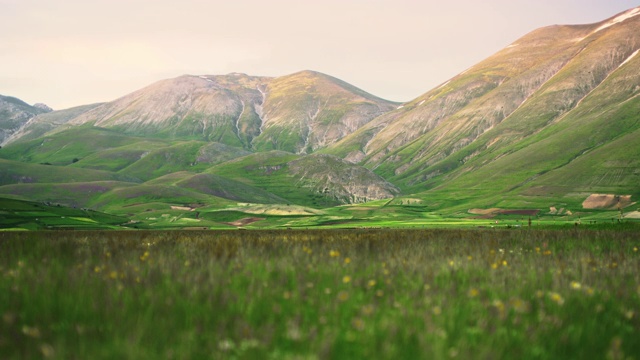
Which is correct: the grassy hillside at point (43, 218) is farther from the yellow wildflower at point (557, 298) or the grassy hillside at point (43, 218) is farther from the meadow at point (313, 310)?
the yellow wildflower at point (557, 298)

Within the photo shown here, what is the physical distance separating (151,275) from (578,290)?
839cm

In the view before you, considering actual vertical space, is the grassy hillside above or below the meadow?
below

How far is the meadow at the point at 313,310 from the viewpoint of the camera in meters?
5.76

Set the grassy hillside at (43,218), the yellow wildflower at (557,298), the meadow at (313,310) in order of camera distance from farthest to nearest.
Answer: the grassy hillside at (43,218)
the yellow wildflower at (557,298)
the meadow at (313,310)

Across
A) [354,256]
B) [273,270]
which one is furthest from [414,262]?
[273,270]

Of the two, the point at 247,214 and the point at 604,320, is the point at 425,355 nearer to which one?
the point at 604,320

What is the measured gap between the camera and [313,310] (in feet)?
24.4

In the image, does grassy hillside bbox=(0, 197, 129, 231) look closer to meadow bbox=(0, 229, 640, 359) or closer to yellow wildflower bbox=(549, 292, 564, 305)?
meadow bbox=(0, 229, 640, 359)

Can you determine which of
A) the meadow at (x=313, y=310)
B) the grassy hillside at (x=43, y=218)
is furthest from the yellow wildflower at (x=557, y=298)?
the grassy hillside at (x=43, y=218)

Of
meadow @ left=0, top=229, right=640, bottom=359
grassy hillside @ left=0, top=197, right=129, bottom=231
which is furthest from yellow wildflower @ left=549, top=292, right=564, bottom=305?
grassy hillside @ left=0, top=197, right=129, bottom=231

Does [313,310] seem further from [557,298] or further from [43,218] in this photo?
[43,218]

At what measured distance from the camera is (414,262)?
12.1 metres

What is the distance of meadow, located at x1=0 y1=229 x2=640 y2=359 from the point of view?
227 inches

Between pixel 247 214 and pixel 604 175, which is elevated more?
pixel 604 175
